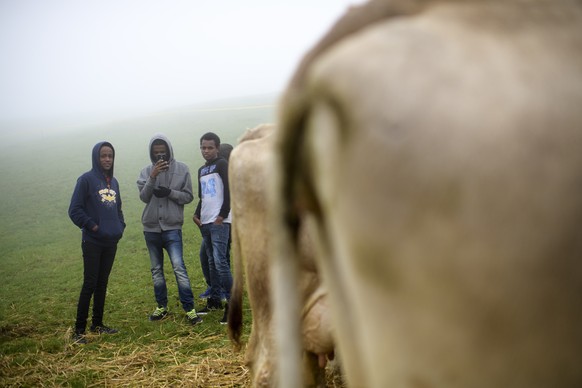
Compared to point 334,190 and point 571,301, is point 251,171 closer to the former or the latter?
point 334,190

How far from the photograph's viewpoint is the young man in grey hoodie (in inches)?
268

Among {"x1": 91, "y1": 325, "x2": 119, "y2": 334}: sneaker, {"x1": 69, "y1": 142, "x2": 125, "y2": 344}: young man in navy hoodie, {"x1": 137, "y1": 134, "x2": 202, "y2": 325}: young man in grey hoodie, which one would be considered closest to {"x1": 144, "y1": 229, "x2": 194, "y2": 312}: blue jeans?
{"x1": 137, "y1": 134, "x2": 202, "y2": 325}: young man in grey hoodie

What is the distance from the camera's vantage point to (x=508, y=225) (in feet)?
3.25

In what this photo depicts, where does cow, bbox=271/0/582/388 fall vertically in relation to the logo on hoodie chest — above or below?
above

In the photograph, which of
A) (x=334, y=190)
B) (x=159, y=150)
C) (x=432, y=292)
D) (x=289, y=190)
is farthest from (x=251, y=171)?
(x=159, y=150)

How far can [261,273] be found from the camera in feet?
9.55

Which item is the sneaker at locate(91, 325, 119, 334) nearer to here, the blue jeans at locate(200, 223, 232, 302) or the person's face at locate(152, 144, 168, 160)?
the blue jeans at locate(200, 223, 232, 302)

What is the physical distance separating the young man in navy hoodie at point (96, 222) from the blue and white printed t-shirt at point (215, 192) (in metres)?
1.20

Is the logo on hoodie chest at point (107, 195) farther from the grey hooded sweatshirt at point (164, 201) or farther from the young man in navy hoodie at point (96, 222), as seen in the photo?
the grey hooded sweatshirt at point (164, 201)

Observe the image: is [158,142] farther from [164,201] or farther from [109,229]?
[109,229]

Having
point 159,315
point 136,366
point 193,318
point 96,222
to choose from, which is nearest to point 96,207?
point 96,222

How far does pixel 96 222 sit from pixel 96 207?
7.8 inches

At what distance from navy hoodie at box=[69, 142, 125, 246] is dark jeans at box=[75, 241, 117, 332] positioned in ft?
0.39

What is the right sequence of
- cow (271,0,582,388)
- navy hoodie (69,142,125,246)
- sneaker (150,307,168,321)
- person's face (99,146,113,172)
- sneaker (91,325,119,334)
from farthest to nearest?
1. sneaker (150,307,168,321)
2. sneaker (91,325,119,334)
3. person's face (99,146,113,172)
4. navy hoodie (69,142,125,246)
5. cow (271,0,582,388)
